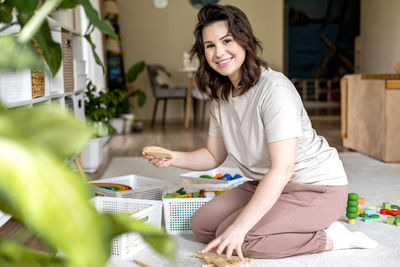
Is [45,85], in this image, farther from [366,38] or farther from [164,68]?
[366,38]

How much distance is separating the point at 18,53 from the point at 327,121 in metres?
7.08

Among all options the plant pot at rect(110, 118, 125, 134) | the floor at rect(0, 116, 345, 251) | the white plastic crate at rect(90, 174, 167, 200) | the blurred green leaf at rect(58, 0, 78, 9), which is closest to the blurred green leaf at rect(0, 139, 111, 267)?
the blurred green leaf at rect(58, 0, 78, 9)

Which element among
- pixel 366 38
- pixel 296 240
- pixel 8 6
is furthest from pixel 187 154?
pixel 366 38

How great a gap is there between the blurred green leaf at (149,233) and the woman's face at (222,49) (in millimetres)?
1393

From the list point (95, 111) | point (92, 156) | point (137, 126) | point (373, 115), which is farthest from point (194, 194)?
point (137, 126)

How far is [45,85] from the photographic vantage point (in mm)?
2592

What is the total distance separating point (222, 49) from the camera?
173 centimetres

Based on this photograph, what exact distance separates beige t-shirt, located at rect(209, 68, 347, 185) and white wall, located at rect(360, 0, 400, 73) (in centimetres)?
456

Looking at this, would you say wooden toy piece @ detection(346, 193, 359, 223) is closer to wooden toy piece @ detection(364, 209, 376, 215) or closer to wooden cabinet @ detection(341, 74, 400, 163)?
wooden toy piece @ detection(364, 209, 376, 215)

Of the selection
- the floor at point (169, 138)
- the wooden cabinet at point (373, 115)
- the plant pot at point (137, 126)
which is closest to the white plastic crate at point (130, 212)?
the floor at point (169, 138)

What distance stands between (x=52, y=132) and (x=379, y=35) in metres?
6.93

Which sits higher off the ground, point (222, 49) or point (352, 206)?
point (222, 49)

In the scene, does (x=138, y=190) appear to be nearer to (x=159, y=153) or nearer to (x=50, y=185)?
(x=159, y=153)

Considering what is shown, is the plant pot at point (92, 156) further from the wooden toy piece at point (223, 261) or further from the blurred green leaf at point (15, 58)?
the blurred green leaf at point (15, 58)
